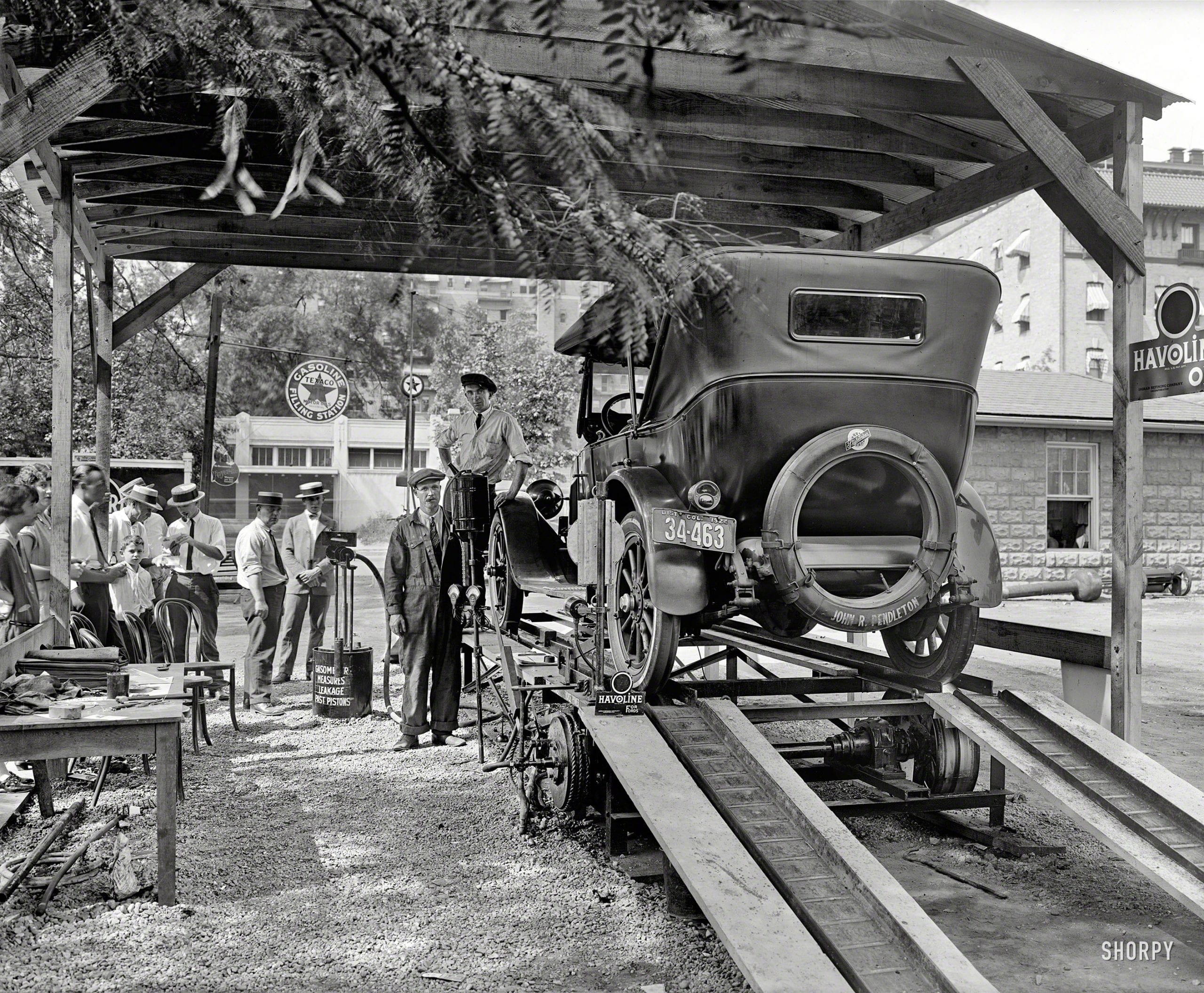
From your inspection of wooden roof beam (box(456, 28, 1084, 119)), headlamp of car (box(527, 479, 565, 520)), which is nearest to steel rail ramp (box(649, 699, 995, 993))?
wooden roof beam (box(456, 28, 1084, 119))

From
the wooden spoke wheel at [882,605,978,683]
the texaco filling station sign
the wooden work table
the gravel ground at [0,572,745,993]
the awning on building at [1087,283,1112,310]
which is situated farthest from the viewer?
the awning on building at [1087,283,1112,310]

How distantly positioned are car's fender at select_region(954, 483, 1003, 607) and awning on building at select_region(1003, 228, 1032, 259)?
31.0 meters

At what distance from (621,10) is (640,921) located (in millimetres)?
3406

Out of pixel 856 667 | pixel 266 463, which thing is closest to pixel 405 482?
pixel 856 667

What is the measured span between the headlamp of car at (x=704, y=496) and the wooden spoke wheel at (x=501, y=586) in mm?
2635

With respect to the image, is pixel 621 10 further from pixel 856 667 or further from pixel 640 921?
pixel 856 667

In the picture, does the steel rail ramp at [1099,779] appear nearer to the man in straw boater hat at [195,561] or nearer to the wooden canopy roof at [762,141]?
the wooden canopy roof at [762,141]

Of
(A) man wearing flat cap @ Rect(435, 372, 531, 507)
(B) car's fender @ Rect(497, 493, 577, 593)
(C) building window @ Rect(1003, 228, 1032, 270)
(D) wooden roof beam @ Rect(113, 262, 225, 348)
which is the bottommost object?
(B) car's fender @ Rect(497, 493, 577, 593)

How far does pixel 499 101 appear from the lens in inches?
106

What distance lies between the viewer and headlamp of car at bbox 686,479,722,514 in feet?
16.4

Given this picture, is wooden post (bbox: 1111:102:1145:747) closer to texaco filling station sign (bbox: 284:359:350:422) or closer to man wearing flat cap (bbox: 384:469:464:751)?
man wearing flat cap (bbox: 384:469:464:751)

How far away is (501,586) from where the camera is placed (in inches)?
301

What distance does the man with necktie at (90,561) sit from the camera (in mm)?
8000

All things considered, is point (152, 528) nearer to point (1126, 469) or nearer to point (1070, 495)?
point (1126, 469)
